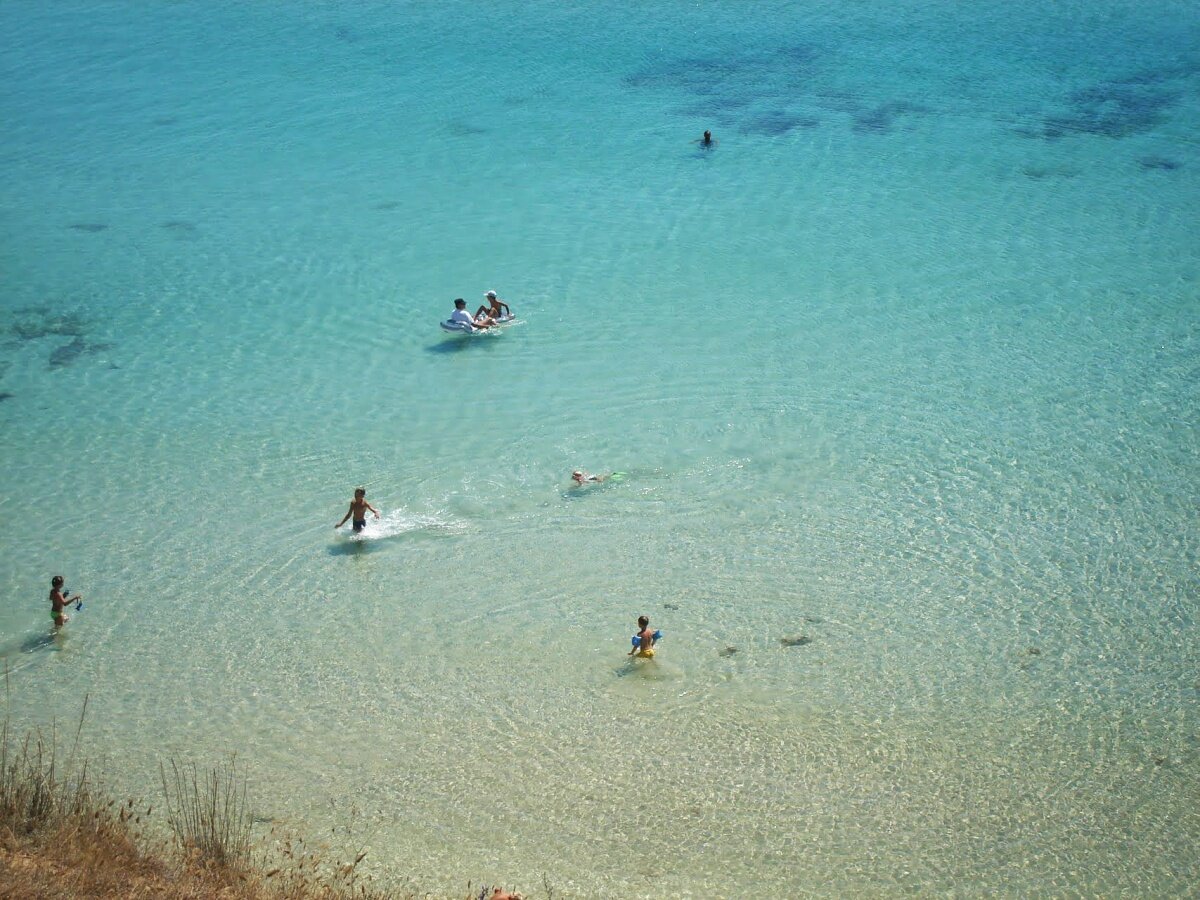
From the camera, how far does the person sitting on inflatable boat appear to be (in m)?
11.7

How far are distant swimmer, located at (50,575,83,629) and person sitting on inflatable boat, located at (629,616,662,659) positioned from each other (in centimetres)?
622

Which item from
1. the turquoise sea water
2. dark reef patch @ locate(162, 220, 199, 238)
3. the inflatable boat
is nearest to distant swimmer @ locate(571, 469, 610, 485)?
the turquoise sea water

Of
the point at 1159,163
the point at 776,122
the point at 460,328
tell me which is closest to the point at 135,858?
the point at 460,328

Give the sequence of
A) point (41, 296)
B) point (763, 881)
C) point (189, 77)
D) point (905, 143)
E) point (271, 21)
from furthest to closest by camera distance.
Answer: point (271, 21), point (189, 77), point (905, 143), point (41, 296), point (763, 881)

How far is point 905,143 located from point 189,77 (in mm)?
19199

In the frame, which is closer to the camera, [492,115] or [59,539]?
[59,539]

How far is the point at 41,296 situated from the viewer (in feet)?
67.8

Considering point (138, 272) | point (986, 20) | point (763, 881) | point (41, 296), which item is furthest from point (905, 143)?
point (763, 881)

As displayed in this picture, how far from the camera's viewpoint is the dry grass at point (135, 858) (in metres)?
7.84

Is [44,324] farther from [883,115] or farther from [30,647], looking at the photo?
[883,115]

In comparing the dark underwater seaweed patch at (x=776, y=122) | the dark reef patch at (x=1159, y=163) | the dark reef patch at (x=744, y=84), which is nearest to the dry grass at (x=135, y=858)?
the dark underwater seaweed patch at (x=776, y=122)

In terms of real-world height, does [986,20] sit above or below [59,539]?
above

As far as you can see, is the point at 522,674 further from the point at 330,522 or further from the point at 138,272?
the point at 138,272

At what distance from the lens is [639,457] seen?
51.3 feet
